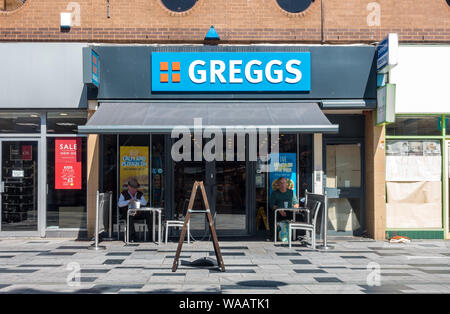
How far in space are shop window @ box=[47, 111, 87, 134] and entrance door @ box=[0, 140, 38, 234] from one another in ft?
1.92

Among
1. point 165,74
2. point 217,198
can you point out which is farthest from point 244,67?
Answer: point 217,198

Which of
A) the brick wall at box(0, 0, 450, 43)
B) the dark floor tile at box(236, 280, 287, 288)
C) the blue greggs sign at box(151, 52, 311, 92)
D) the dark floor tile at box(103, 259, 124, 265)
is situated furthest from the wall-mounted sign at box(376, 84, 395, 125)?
A: the dark floor tile at box(103, 259, 124, 265)

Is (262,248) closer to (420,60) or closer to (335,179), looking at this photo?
(335,179)

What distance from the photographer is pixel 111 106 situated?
1132 centimetres

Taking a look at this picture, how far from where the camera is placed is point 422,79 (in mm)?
11555

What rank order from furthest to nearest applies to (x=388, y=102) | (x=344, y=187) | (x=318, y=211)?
(x=344, y=187) → (x=388, y=102) → (x=318, y=211)

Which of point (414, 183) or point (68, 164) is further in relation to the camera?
point (414, 183)

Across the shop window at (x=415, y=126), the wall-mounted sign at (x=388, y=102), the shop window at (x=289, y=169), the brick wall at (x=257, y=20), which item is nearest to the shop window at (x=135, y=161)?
the brick wall at (x=257, y=20)

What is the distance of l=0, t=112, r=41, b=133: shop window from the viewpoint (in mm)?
11844

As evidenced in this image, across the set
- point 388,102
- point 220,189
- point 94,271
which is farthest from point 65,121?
point 388,102

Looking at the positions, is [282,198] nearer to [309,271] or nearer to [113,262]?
[309,271]

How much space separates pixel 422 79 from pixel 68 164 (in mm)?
8466

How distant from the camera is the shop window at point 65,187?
38.7 ft

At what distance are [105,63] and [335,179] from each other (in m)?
6.09
